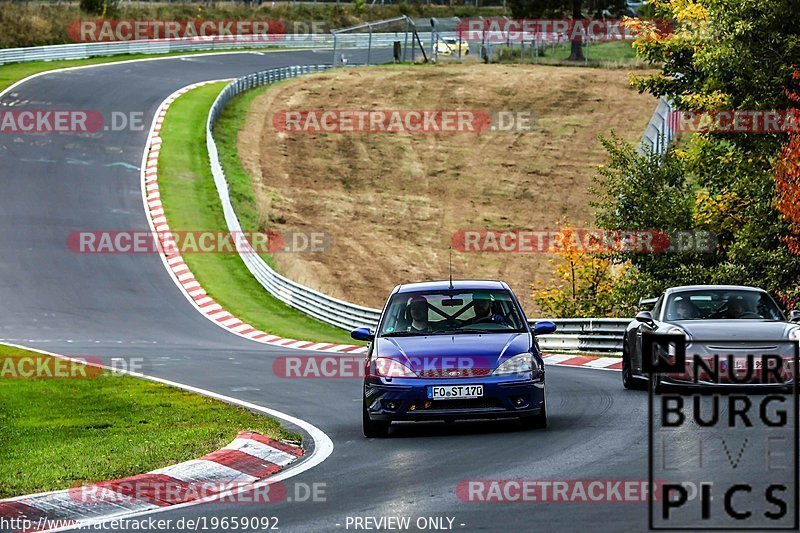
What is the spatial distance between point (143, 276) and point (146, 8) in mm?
49190

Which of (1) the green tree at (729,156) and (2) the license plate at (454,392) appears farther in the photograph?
(1) the green tree at (729,156)

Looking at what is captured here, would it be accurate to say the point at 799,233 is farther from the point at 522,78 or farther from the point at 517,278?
the point at 522,78

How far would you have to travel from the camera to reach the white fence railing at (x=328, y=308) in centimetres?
2639

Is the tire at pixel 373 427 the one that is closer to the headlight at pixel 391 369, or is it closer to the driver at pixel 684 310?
the headlight at pixel 391 369

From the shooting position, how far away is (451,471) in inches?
438

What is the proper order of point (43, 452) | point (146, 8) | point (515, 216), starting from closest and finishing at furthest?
point (43, 452)
point (515, 216)
point (146, 8)

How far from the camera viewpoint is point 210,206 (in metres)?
A: 44.2

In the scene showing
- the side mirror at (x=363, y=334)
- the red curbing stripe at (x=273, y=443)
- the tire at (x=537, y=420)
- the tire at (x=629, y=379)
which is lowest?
the tire at (x=629, y=379)

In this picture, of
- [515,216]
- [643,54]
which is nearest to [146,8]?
[515,216]

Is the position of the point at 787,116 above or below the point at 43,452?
above

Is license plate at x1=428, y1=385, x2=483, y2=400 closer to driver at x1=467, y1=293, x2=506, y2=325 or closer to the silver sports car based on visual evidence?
driver at x1=467, y1=293, x2=506, y2=325

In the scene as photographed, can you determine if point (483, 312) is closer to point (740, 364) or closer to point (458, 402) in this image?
point (458, 402)

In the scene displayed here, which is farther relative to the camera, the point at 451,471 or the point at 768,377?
the point at 768,377

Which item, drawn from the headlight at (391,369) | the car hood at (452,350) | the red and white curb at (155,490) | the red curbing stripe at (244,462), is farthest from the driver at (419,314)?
the red curbing stripe at (244,462)
